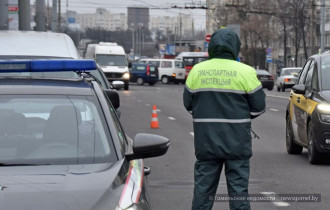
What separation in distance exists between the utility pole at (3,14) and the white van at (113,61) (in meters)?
18.6

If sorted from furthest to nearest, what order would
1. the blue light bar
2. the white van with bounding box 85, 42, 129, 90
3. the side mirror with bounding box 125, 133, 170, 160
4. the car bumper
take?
the white van with bounding box 85, 42, 129, 90, the car bumper, the blue light bar, the side mirror with bounding box 125, 133, 170, 160

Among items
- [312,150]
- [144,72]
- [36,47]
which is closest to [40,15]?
[312,150]

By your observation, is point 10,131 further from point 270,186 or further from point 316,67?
point 316,67

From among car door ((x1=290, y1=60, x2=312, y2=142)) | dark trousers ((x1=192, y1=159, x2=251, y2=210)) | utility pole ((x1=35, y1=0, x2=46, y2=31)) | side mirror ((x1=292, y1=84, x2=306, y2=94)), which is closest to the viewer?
dark trousers ((x1=192, y1=159, x2=251, y2=210))

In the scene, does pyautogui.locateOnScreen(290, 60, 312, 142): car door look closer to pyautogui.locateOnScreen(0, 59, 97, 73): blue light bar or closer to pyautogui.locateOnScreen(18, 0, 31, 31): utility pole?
pyautogui.locateOnScreen(0, 59, 97, 73): blue light bar

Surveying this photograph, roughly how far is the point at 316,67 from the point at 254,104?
6.61 m

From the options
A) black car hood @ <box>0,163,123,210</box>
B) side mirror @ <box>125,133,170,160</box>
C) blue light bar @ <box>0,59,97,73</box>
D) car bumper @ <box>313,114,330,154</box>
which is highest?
blue light bar @ <box>0,59,97,73</box>

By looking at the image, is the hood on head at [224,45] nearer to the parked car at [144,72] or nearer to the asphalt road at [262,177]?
the asphalt road at [262,177]

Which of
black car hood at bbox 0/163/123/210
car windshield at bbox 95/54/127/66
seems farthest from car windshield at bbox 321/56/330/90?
car windshield at bbox 95/54/127/66

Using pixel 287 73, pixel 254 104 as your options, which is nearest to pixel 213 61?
pixel 254 104

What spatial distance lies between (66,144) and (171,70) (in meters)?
62.1

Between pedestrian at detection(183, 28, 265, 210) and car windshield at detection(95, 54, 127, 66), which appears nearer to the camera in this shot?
pedestrian at detection(183, 28, 265, 210)

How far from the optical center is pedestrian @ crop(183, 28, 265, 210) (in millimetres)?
6938

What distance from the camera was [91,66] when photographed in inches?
257
